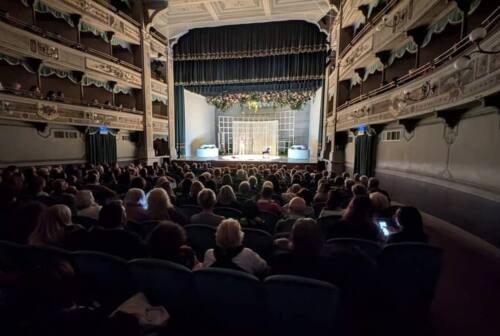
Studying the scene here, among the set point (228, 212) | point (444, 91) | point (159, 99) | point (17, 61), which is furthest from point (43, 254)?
point (159, 99)

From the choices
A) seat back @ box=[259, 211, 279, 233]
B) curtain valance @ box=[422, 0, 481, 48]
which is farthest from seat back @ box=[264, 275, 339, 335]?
curtain valance @ box=[422, 0, 481, 48]

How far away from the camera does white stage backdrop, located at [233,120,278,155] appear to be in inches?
776

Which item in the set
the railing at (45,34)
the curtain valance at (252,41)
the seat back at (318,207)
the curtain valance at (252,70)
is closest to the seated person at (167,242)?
the seat back at (318,207)

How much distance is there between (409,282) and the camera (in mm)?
2279

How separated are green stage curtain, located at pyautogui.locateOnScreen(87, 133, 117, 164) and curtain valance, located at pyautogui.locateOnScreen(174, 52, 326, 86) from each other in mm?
6119

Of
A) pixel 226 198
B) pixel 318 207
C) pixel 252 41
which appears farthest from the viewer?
pixel 252 41

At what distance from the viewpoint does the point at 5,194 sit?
341cm

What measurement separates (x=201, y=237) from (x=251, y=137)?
687 inches

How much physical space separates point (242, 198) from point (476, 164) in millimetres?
4024

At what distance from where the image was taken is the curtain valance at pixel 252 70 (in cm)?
1382

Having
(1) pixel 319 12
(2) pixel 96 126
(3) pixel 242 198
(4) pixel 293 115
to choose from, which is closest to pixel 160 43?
(2) pixel 96 126

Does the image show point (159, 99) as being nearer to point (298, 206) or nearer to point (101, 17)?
point (101, 17)

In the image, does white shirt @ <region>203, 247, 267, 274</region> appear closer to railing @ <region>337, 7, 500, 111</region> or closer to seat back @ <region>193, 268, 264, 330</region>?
seat back @ <region>193, 268, 264, 330</region>

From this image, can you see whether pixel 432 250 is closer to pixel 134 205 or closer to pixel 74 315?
pixel 74 315
